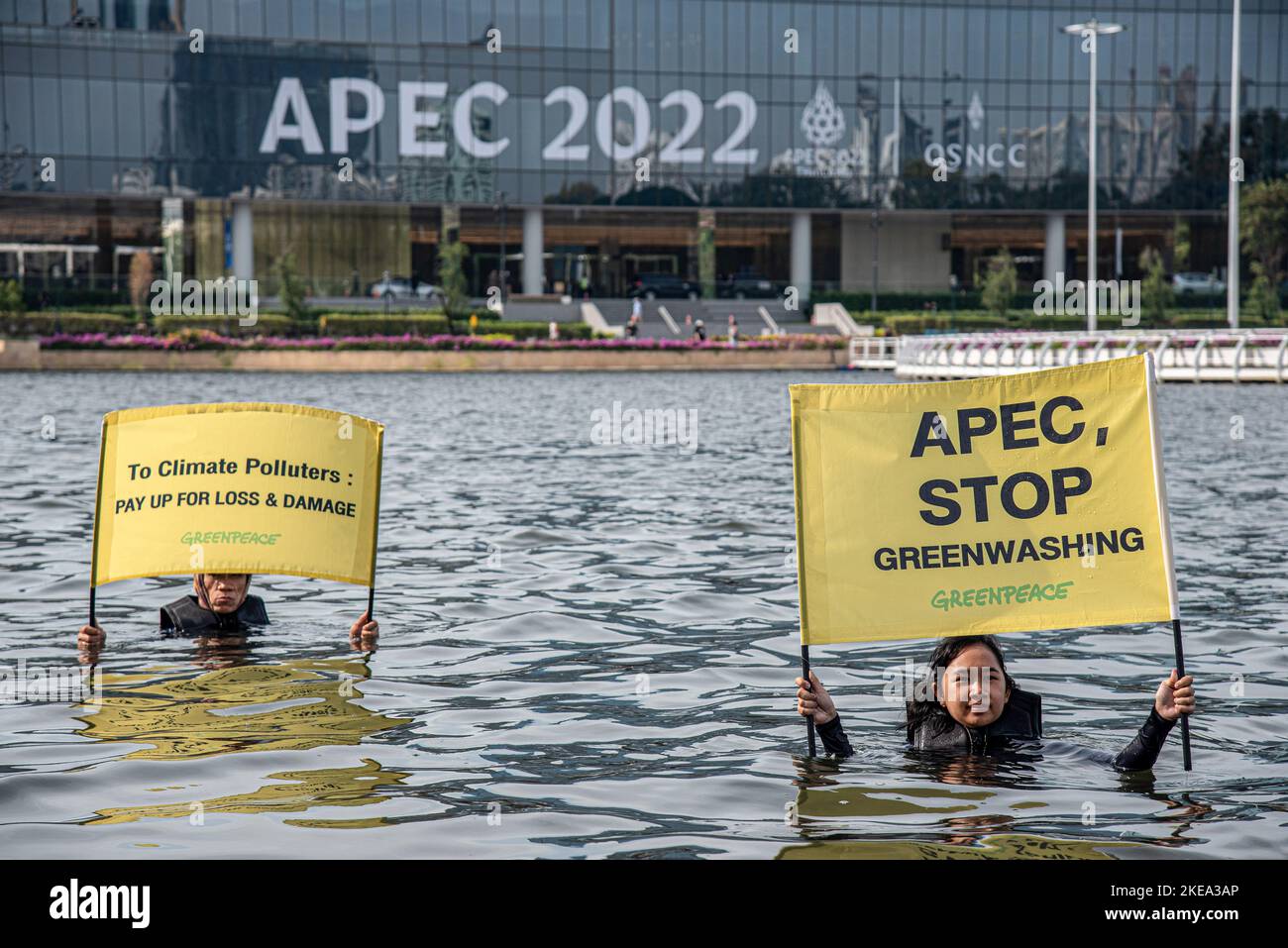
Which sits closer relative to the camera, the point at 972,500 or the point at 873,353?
the point at 972,500

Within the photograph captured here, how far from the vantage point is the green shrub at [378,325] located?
5500cm

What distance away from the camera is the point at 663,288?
77.5m

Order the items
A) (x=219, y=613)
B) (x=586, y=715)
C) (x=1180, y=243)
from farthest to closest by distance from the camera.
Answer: (x=1180, y=243) → (x=219, y=613) → (x=586, y=715)

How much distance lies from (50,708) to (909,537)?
417 cm

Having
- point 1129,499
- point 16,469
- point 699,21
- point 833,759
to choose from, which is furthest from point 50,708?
point 699,21

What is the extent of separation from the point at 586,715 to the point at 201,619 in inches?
118

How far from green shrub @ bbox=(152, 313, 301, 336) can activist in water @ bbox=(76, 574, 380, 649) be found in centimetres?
4403

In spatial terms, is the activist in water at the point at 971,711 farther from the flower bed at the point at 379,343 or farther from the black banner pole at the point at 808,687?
the flower bed at the point at 379,343

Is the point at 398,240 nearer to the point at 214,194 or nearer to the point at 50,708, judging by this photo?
the point at 214,194

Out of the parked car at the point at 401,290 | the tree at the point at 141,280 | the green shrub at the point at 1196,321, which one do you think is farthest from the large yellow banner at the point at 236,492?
the parked car at the point at 401,290

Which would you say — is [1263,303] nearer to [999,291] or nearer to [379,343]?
[999,291]
